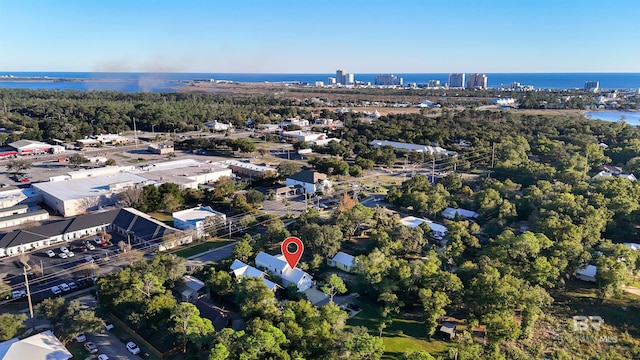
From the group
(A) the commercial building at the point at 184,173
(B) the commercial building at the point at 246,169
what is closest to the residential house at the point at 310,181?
(B) the commercial building at the point at 246,169

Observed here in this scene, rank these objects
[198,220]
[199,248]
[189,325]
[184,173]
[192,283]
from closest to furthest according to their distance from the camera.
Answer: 1. [189,325]
2. [192,283]
3. [199,248]
4. [198,220]
5. [184,173]

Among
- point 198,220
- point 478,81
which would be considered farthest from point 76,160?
point 478,81

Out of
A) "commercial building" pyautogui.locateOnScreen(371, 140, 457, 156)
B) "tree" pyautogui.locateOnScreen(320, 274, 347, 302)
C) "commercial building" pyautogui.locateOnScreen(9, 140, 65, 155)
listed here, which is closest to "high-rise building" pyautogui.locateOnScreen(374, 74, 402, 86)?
"commercial building" pyautogui.locateOnScreen(371, 140, 457, 156)

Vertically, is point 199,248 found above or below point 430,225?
below

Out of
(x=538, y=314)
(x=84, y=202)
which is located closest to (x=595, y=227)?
(x=538, y=314)

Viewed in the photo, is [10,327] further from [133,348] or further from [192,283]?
[192,283]

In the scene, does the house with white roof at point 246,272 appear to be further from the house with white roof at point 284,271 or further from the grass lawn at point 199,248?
the grass lawn at point 199,248

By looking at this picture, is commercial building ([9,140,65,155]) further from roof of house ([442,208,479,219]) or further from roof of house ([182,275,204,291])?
roof of house ([442,208,479,219])
